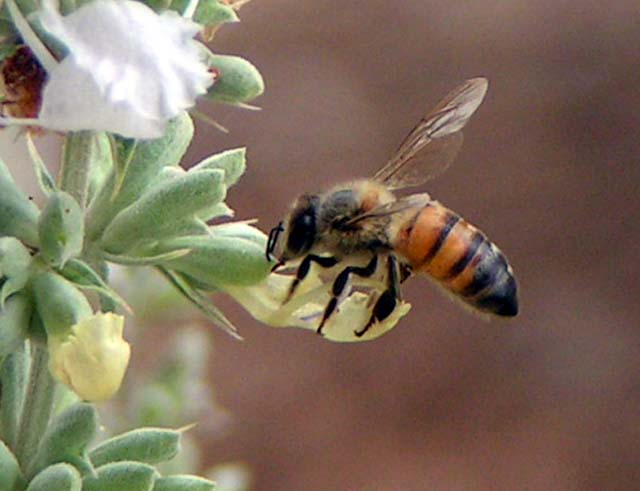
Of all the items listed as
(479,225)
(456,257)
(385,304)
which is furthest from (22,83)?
(479,225)

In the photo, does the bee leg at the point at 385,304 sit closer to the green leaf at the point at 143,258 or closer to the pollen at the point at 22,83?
the green leaf at the point at 143,258

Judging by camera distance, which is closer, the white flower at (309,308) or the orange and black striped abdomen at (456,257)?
the white flower at (309,308)

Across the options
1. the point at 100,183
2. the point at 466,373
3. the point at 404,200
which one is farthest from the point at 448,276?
the point at 466,373

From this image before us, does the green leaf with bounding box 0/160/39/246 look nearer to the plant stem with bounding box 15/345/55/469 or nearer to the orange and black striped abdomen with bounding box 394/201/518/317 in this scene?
the plant stem with bounding box 15/345/55/469

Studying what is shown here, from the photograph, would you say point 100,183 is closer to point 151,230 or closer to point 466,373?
point 151,230

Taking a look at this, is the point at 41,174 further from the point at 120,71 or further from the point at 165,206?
the point at 120,71

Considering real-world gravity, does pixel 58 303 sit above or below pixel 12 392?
above

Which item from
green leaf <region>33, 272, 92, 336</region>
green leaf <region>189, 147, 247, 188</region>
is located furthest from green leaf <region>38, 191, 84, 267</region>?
green leaf <region>189, 147, 247, 188</region>

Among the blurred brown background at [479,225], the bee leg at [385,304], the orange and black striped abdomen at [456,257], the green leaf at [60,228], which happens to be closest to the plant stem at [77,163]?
the green leaf at [60,228]
